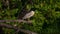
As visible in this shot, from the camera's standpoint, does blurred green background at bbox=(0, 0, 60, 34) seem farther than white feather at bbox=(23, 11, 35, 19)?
No

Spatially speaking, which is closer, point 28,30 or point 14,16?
point 28,30

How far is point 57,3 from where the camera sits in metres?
2.84

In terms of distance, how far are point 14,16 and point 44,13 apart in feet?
1.55

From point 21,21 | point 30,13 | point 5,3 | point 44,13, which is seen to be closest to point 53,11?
point 44,13

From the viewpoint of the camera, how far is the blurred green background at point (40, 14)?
8.63 ft

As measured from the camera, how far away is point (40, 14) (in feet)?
9.07

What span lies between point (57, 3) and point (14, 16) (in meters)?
0.72

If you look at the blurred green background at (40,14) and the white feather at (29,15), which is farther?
the white feather at (29,15)

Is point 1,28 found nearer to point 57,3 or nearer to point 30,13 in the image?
point 30,13

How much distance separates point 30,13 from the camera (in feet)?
9.11

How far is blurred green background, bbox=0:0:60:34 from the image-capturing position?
2.63m

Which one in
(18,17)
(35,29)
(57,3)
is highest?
(57,3)

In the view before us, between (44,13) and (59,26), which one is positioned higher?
(44,13)

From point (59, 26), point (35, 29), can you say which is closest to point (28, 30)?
point (35, 29)
